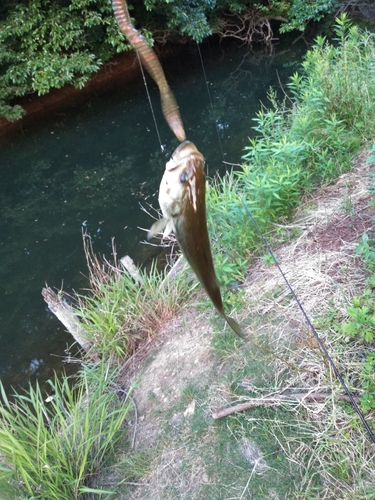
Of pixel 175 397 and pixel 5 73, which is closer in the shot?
pixel 175 397

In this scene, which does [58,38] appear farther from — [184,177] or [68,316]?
[184,177]

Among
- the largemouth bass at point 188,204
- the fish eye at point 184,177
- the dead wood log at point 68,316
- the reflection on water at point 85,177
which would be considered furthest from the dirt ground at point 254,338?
the reflection on water at point 85,177

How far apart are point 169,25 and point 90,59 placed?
9.00ft

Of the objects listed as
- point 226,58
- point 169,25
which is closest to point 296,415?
point 169,25

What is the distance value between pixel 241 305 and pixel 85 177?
21.3ft

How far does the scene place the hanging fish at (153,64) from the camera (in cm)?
83

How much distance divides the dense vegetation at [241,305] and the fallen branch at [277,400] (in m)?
0.06

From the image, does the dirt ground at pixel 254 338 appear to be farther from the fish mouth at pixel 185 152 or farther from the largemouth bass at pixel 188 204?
the fish mouth at pixel 185 152

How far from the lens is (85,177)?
27.7 feet

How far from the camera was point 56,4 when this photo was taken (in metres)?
10.5

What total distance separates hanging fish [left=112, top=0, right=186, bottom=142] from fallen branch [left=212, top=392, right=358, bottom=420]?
152 centimetres

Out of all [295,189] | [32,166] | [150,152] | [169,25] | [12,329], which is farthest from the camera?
[169,25]

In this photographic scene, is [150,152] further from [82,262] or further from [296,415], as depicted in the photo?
[296,415]

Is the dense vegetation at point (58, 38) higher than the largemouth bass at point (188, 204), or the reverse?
the dense vegetation at point (58, 38)
